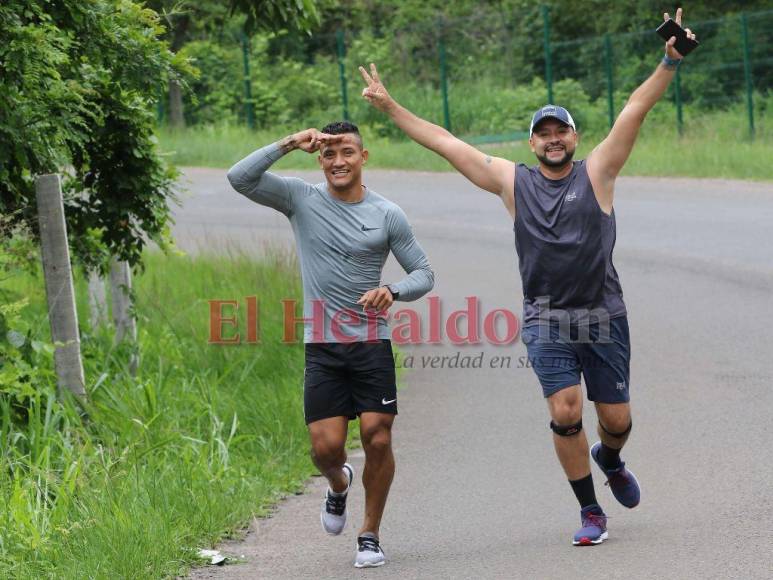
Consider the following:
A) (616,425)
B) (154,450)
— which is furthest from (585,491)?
(154,450)

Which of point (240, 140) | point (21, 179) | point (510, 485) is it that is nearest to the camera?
point (510, 485)

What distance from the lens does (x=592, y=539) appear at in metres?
6.83

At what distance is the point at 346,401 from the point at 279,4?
3853mm

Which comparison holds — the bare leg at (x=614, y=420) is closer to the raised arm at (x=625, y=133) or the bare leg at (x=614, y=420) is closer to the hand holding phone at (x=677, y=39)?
the raised arm at (x=625, y=133)

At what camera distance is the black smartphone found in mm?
6906

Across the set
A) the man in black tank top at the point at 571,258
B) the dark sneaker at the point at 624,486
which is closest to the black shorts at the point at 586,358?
the man in black tank top at the point at 571,258

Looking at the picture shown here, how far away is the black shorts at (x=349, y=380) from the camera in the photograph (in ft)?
22.9

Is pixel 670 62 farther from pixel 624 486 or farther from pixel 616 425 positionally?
pixel 624 486

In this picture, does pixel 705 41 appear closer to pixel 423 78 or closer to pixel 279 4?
pixel 423 78

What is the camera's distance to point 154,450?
8508 mm

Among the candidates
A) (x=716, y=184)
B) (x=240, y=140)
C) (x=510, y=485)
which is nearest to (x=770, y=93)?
(x=716, y=184)

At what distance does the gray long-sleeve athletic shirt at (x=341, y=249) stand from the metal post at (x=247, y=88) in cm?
2472

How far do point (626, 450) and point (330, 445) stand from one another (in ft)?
8.37

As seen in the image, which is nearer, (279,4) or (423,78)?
(279,4)
